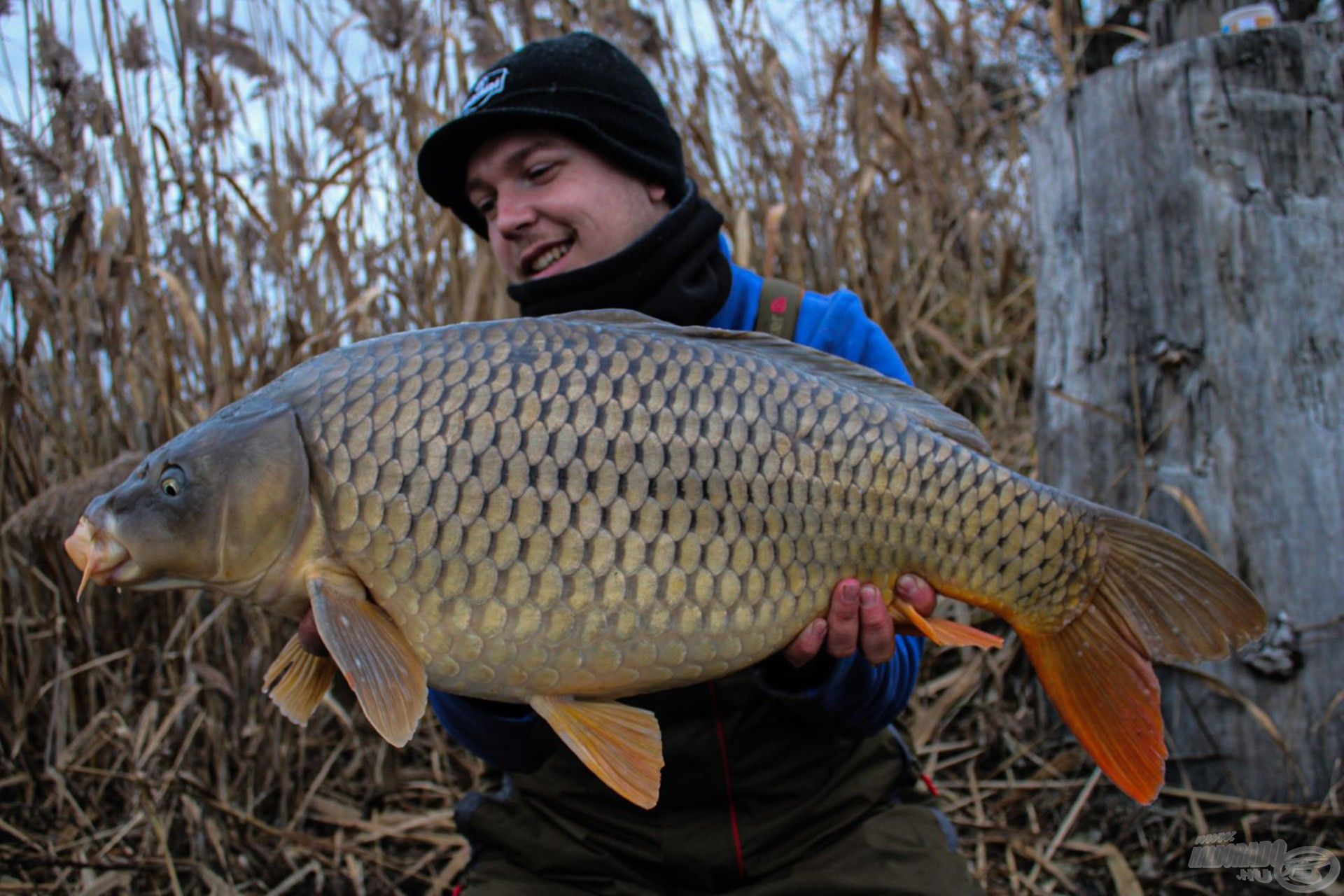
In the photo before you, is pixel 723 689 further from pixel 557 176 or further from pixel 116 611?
pixel 116 611

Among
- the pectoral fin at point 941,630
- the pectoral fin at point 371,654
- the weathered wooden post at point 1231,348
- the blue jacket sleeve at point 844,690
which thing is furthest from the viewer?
the weathered wooden post at point 1231,348

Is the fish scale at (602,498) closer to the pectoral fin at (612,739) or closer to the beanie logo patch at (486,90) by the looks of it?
the pectoral fin at (612,739)

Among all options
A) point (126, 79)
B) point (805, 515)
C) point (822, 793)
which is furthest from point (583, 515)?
point (126, 79)

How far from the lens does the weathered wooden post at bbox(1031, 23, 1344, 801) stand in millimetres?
1669

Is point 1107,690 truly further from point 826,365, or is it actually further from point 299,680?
point 299,680

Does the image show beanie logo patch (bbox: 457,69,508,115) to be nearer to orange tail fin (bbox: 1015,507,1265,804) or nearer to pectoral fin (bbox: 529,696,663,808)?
pectoral fin (bbox: 529,696,663,808)

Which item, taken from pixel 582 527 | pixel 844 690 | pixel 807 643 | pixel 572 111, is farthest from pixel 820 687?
pixel 572 111

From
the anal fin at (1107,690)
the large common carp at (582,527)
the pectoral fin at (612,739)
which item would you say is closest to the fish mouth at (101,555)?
the large common carp at (582,527)

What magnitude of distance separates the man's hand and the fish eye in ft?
1.98

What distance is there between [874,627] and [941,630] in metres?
0.07

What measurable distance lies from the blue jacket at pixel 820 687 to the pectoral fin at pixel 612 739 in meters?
0.26

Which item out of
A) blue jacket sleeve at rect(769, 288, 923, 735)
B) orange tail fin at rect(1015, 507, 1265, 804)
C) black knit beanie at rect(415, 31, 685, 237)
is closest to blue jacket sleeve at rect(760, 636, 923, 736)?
blue jacket sleeve at rect(769, 288, 923, 735)

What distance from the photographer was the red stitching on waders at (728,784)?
1.19m

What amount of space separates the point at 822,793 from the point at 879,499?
0.47m
